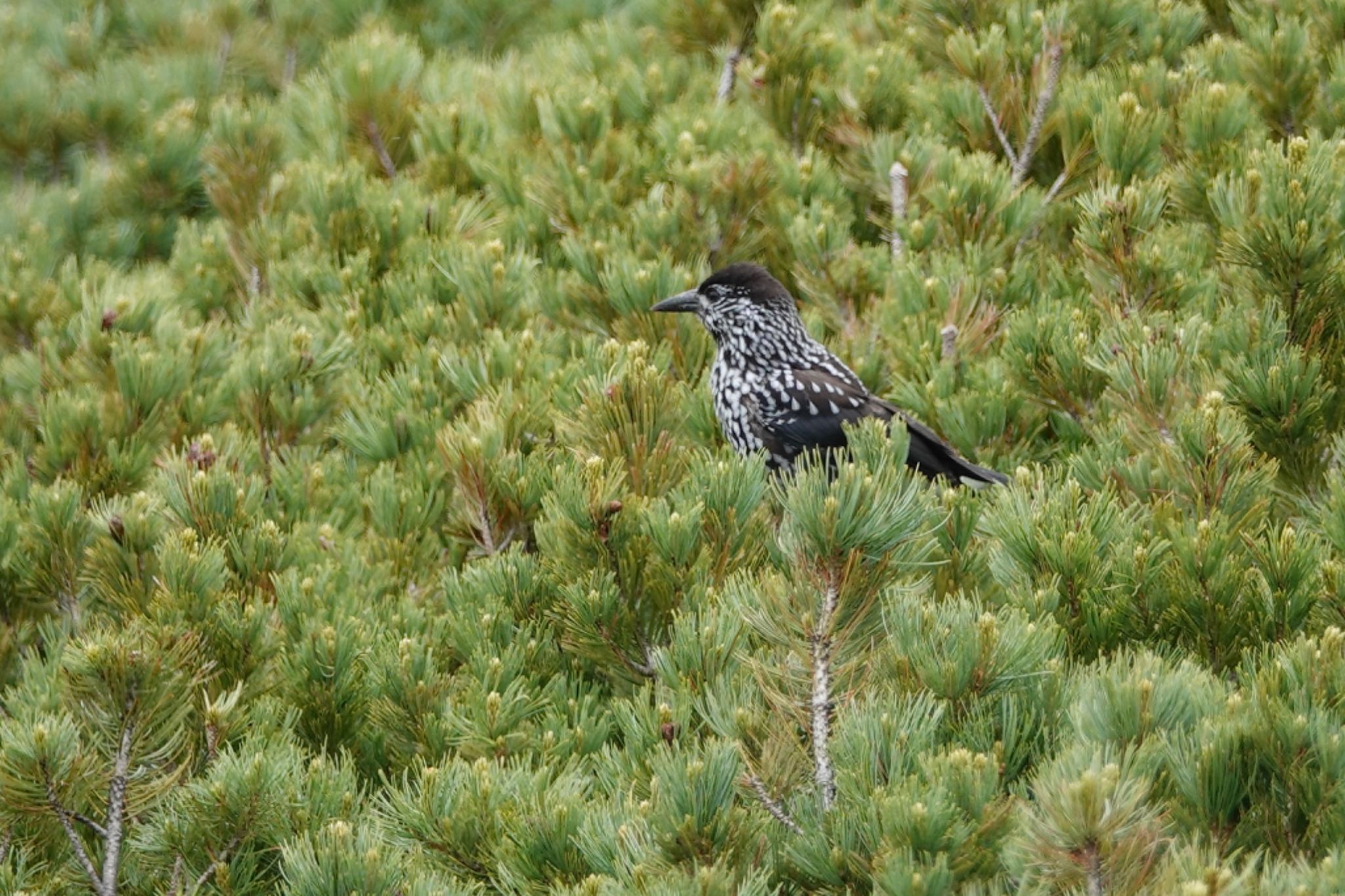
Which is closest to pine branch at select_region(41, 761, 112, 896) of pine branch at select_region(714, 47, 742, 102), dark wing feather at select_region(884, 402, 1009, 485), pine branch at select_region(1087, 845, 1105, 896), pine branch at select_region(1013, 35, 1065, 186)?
pine branch at select_region(1087, 845, 1105, 896)

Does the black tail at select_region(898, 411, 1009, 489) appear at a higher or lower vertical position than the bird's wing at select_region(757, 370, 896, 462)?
higher

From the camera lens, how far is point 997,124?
600 cm

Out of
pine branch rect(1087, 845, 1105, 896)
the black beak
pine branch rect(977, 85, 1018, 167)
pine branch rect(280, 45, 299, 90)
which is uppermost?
pine branch rect(1087, 845, 1105, 896)

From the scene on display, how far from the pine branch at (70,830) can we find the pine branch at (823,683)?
142 cm

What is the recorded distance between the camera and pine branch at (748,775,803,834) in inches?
110

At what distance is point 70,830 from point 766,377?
2988 millimetres

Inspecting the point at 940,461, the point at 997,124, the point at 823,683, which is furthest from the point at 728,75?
the point at 823,683

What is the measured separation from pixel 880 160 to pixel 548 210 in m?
1.29

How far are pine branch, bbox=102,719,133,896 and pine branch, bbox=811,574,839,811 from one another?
1.33 meters

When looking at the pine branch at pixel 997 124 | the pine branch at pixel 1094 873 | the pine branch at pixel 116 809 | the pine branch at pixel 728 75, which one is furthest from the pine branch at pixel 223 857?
the pine branch at pixel 728 75

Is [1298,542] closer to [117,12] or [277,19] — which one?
[277,19]

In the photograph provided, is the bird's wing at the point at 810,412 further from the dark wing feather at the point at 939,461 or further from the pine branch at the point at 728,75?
the pine branch at the point at 728,75

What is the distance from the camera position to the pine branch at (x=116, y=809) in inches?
124

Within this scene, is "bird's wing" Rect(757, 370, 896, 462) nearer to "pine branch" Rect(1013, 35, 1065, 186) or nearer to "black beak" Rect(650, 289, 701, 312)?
"black beak" Rect(650, 289, 701, 312)
